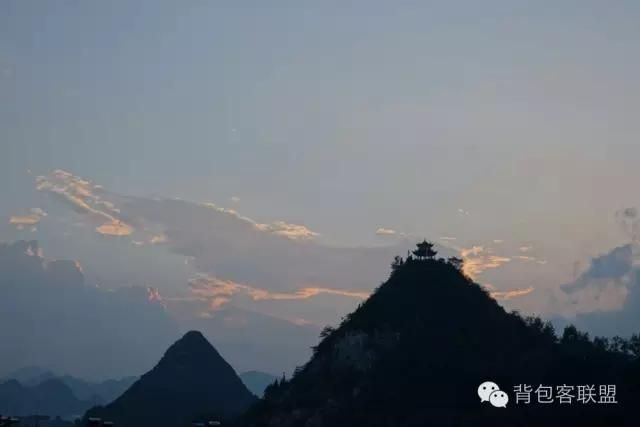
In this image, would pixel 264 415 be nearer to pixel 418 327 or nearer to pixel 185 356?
pixel 418 327

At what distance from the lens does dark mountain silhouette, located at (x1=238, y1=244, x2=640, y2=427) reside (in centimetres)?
8369

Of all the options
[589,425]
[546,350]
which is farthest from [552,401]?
[546,350]

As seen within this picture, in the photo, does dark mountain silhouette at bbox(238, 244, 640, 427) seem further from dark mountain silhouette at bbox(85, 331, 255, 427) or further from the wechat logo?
dark mountain silhouette at bbox(85, 331, 255, 427)

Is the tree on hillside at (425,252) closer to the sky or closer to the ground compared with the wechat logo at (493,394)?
closer to the sky

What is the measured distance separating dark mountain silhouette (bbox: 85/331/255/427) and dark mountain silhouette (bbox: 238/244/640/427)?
3923 centimetres

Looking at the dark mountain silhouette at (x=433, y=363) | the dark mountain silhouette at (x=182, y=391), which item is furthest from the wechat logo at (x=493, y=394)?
the dark mountain silhouette at (x=182, y=391)

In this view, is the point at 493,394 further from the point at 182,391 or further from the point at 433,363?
the point at 182,391

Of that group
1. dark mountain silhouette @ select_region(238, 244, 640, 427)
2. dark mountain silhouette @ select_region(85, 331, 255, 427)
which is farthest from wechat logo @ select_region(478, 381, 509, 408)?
dark mountain silhouette @ select_region(85, 331, 255, 427)

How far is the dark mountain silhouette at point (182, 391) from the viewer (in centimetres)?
15312

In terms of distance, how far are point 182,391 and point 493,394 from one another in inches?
3608

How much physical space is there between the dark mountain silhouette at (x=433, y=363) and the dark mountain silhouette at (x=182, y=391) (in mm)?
39234

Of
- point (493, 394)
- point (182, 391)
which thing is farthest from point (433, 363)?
point (182, 391)

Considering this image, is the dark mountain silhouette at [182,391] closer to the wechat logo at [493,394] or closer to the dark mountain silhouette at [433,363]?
the dark mountain silhouette at [433,363]

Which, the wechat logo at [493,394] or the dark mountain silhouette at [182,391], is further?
the dark mountain silhouette at [182,391]
